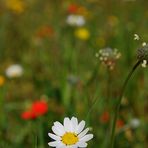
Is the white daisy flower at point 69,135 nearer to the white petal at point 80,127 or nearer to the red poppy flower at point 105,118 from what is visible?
the white petal at point 80,127

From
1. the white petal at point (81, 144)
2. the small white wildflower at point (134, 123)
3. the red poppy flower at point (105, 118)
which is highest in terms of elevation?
the red poppy flower at point (105, 118)

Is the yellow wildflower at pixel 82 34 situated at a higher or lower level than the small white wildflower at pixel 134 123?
higher

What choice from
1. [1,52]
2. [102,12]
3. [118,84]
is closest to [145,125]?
[118,84]

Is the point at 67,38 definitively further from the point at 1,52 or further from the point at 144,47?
the point at 144,47

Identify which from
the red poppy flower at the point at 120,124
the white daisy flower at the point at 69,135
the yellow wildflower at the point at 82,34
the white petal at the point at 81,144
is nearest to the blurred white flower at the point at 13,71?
the yellow wildflower at the point at 82,34

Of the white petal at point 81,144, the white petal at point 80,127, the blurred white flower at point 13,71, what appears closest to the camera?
the white petal at point 81,144

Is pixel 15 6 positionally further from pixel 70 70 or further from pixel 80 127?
pixel 80 127

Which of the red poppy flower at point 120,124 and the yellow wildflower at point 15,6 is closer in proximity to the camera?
the red poppy flower at point 120,124
